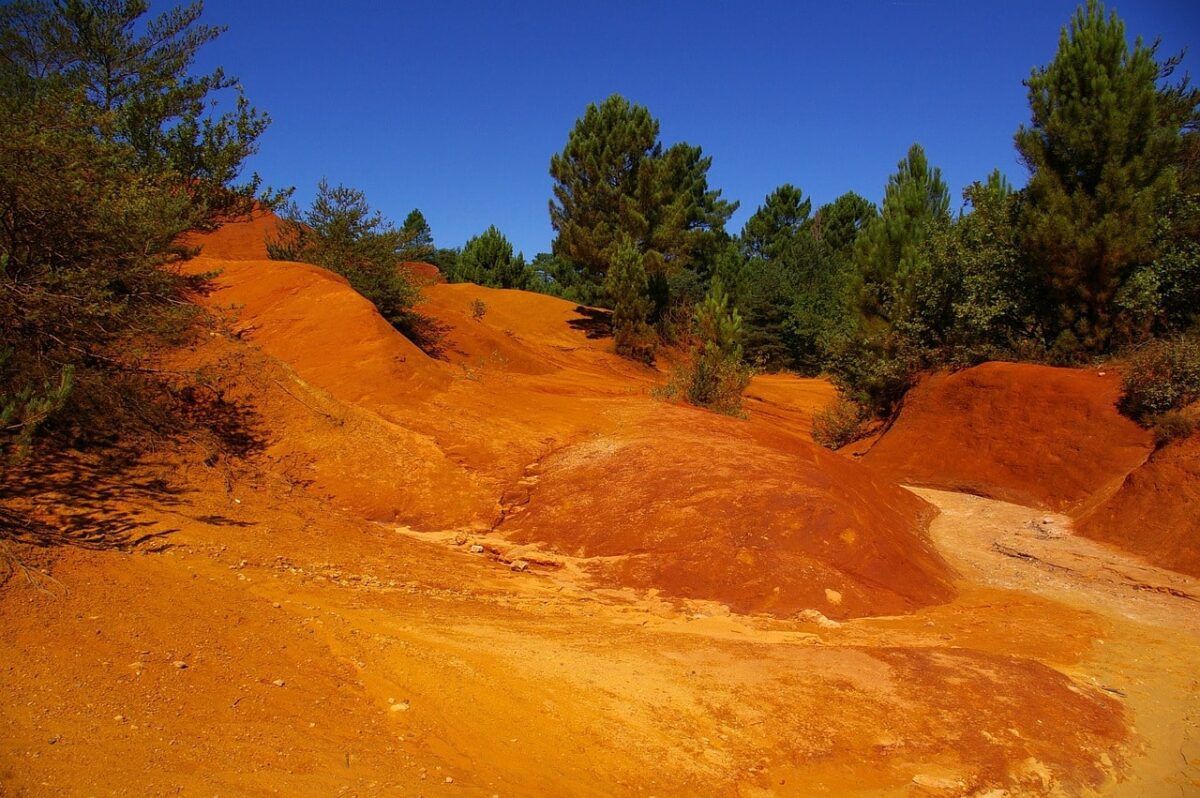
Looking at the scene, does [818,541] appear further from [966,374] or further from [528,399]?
[966,374]

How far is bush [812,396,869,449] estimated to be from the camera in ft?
68.9

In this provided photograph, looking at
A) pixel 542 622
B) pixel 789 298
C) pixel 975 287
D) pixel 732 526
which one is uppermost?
pixel 789 298

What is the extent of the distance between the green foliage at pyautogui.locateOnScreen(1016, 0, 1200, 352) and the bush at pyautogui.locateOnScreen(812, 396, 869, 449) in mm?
5905

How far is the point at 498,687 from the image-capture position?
441 cm

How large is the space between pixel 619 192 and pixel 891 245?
13996mm

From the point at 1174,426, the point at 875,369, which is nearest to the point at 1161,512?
the point at 1174,426

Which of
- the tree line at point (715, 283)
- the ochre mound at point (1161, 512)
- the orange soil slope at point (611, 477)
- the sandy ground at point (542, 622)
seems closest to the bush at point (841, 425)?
the tree line at point (715, 283)

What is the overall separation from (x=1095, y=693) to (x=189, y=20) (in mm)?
23824

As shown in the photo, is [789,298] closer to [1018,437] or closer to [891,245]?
[891,245]

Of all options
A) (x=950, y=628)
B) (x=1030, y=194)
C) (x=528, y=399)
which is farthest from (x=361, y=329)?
(x=1030, y=194)

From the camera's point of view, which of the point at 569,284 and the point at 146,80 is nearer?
the point at 146,80

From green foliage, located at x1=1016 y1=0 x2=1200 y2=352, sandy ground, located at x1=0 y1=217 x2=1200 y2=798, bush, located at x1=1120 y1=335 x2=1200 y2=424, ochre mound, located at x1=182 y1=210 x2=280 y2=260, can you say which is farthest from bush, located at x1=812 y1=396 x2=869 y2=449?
ochre mound, located at x1=182 y1=210 x2=280 y2=260

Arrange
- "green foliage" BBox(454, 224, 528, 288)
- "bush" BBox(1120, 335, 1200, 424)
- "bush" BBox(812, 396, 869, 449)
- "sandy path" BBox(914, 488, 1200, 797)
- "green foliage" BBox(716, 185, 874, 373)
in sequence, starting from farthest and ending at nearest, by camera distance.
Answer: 1. "green foliage" BBox(454, 224, 528, 288)
2. "green foliage" BBox(716, 185, 874, 373)
3. "bush" BBox(812, 396, 869, 449)
4. "bush" BBox(1120, 335, 1200, 424)
5. "sandy path" BBox(914, 488, 1200, 797)

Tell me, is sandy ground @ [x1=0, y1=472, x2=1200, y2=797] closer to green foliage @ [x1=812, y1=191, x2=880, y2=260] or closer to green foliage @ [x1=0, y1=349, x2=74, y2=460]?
green foliage @ [x1=0, y1=349, x2=74, y2=460]
